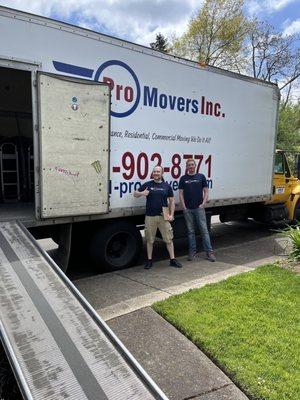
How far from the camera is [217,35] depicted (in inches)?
1262

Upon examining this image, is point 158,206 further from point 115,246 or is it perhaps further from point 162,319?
point 162,319

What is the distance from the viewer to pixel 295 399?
323 cm

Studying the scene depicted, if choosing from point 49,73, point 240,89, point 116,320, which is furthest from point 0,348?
point 240,89

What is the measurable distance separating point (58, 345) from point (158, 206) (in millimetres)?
3811

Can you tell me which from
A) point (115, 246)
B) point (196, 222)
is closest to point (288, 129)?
point (196, 222)

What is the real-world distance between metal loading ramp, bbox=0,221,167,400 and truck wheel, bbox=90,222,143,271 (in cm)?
228

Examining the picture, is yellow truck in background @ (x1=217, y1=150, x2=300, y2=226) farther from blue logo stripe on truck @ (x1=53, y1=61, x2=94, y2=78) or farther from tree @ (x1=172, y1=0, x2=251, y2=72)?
tree @ (x1=172, y1=0, x2=251, y2=72)

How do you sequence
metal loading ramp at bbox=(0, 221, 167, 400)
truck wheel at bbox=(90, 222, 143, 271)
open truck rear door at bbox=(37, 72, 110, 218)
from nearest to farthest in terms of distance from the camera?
metal loading ramp at bbox=(0, 221, 167, 400) < open truck rear door at bbox=(37, 72, 110, 218) < truck wheel at bbox=(90, 222, 143, 271)

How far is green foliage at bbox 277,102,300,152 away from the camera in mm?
29681

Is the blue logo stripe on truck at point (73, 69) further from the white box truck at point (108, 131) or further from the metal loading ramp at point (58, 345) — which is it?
the metal loading ramp at point (58, 345)

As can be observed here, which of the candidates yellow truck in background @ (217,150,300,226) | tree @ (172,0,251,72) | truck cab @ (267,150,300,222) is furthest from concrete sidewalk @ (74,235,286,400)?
tree @ (172,0,251,72)

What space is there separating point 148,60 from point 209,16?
2845cm

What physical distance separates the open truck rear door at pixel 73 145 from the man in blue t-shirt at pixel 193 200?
66.9 inches

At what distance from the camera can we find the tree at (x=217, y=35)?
31641mm
